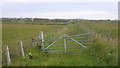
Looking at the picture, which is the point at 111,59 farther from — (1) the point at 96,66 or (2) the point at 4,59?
(2) the point at 4,59

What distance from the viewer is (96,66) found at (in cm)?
1147

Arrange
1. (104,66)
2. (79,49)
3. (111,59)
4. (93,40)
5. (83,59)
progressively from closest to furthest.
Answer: (104,66) → (111,59) → (83,59) → (79,49) → (93,40)

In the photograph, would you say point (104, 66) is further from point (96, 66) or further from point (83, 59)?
point (83, 59)

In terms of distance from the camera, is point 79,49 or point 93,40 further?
point 93,40

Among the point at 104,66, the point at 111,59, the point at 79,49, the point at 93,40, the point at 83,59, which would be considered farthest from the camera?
the point at 93,40

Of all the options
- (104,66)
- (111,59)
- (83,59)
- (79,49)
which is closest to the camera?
(104,66)

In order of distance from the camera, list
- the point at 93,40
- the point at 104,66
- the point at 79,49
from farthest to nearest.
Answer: the point at 93,40 < the point at 79,49 < the point at 104,66

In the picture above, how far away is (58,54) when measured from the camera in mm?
15219

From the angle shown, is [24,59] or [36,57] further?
[36,57]

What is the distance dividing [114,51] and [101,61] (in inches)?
53.2

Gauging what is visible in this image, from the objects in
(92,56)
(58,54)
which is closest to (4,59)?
(58,54)

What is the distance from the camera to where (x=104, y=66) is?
11.4 m

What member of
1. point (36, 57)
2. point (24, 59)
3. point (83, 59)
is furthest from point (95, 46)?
point (24, 59)

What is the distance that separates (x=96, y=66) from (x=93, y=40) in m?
6.53
